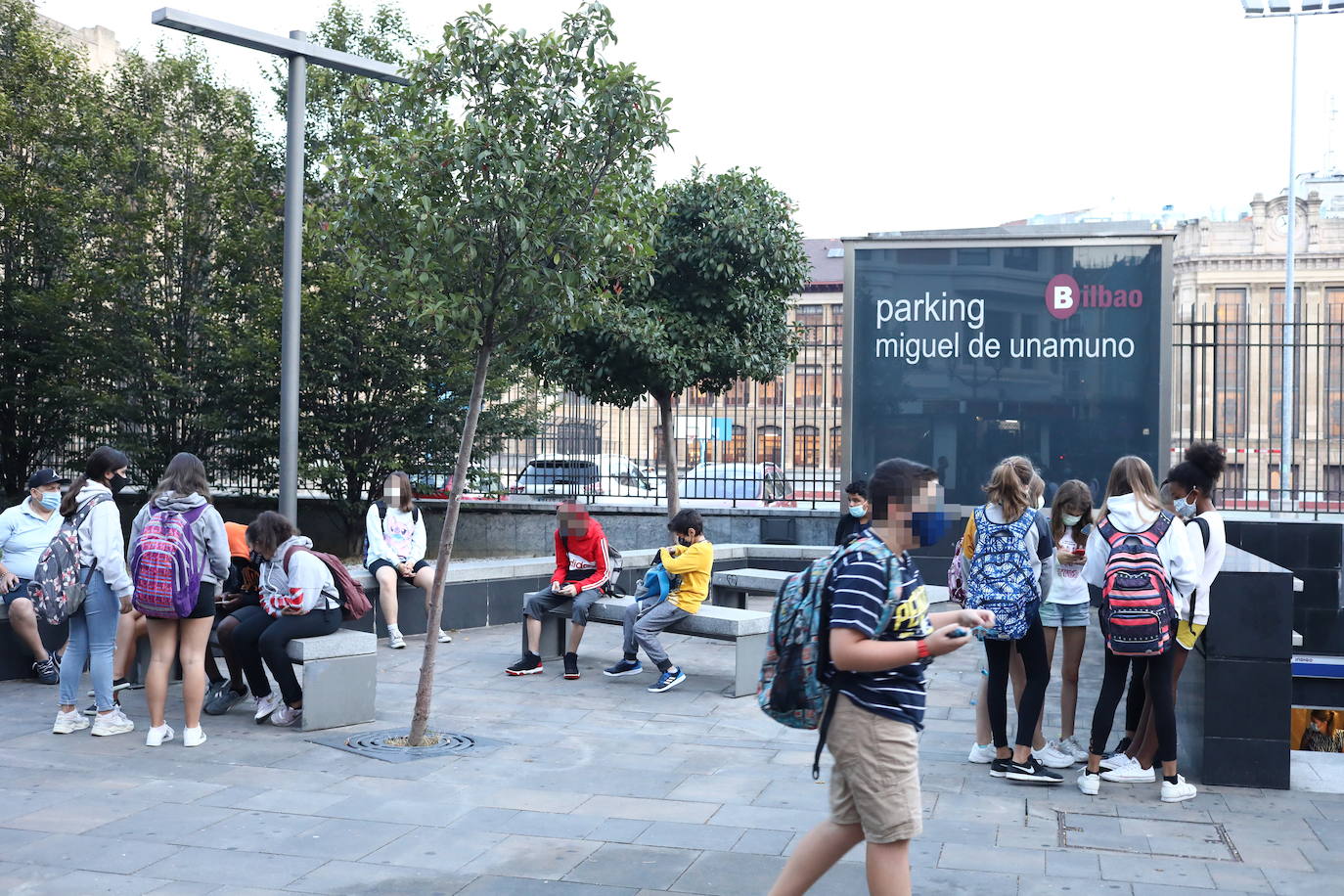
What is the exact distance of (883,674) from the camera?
12.1ft

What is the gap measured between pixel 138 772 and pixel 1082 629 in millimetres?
5094

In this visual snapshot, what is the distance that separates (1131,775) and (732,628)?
124 inches

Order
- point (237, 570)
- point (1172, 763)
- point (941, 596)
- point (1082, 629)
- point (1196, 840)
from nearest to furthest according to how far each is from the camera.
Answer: point (1196, 840) → point (1172, 763) → point (1082, 629) → point (237, 570) → point (941, 596)

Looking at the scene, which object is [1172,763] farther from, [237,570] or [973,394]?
[973,394]

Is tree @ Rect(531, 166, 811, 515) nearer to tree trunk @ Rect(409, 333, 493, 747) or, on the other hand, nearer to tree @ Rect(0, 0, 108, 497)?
tree trunk @ Rect(409, 333, 493, 747)

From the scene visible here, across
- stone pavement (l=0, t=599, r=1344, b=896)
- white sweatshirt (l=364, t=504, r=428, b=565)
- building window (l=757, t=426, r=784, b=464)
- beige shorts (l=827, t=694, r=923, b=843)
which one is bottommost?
stone pavement (l=0, t=599, r=1344, b=896)

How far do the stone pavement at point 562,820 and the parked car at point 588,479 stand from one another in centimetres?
962

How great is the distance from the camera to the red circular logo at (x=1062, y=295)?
1270cm

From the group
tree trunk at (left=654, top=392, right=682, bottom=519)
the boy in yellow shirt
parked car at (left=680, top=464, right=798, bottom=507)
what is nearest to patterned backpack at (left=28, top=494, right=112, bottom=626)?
the boy in yellow shirt

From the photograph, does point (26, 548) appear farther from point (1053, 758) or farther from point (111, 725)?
point (1053, 758)

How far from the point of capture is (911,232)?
13406 mm

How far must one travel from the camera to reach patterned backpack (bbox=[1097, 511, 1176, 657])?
19.6 ft

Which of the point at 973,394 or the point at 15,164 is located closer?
the point at 973,394

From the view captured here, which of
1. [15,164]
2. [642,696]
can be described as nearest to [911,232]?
[642,696]
